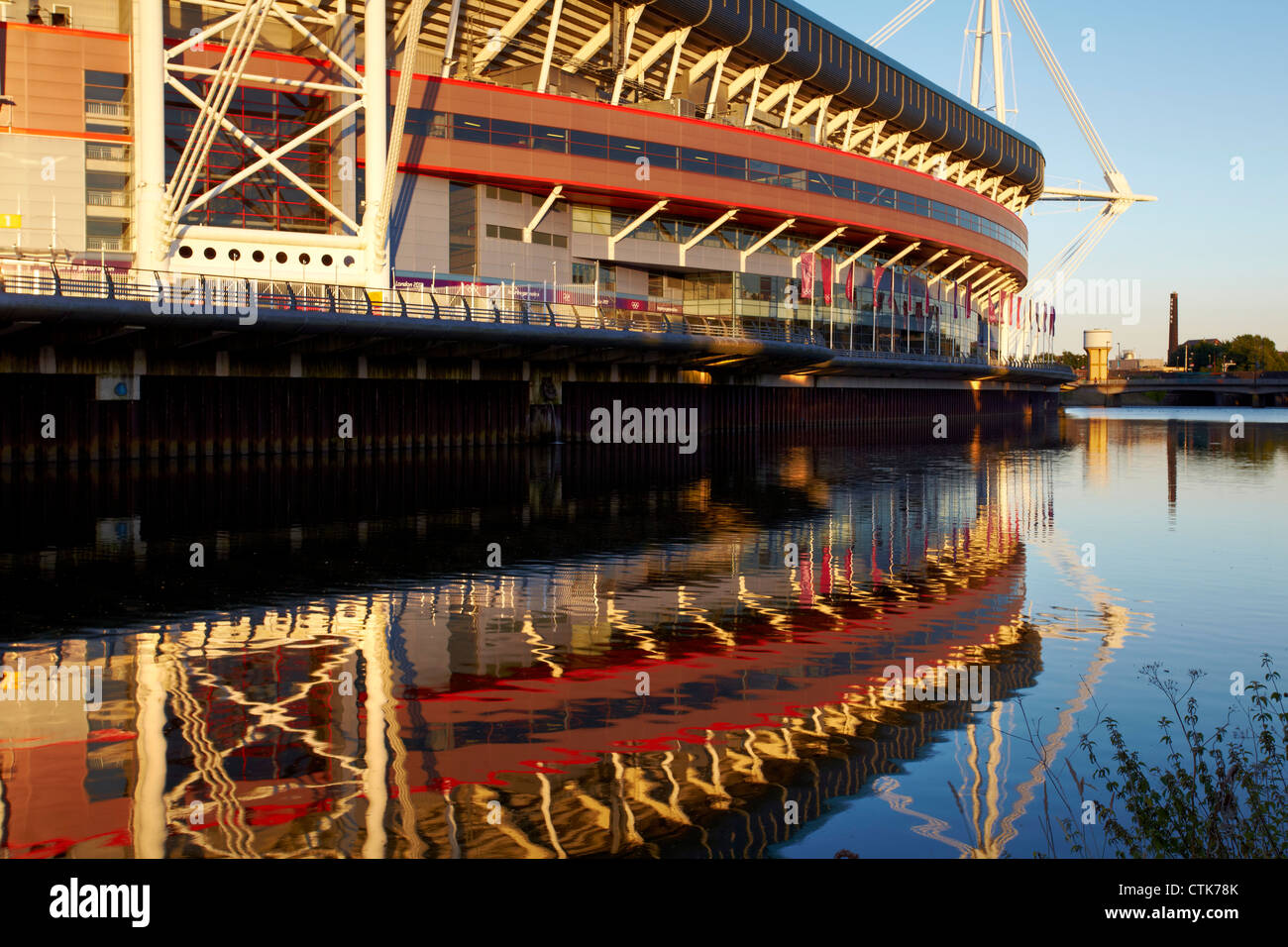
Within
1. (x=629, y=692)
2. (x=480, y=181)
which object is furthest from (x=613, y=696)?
(x=480, y=181)

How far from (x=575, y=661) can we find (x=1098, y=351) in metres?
196

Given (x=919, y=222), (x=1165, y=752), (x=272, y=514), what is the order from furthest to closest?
(x=919, y=222), (x=272, y=514), (x=1165, y=752)

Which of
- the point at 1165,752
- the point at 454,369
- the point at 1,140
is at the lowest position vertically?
the point at 1165,752

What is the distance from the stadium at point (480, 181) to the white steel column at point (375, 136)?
0.40 feet

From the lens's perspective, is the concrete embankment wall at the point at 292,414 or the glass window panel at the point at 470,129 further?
the glass window panel at the point at 470,129

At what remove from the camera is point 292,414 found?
44469mm

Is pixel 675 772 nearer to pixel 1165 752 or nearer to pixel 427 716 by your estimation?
pixel 427 716

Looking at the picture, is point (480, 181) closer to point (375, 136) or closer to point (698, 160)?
point (375, 136)

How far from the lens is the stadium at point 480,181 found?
45.3 m

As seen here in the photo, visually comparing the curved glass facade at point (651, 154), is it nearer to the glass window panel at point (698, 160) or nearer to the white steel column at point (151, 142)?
the glass window panel at point (698, 160)

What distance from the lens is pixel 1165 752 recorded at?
11688 millimetres

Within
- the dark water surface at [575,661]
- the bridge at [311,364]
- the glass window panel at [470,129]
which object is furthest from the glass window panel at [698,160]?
the dark water surface at [575,661]
